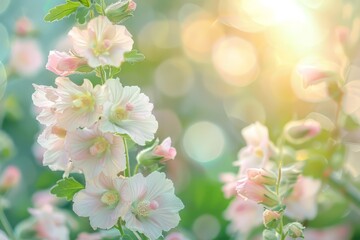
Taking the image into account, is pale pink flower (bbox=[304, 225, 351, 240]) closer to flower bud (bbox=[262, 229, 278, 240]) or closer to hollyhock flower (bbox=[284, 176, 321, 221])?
hollyhock flower (bbox=[284, 176, 321, 221])

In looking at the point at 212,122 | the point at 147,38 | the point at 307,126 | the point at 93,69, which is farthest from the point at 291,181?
the point at 147,38

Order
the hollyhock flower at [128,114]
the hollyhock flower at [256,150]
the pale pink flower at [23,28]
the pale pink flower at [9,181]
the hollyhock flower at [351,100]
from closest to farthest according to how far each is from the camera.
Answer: the hollyhock flower at [128,114], the hollyhock flower at [256,150], the hollyhock flower at [351,100], the pale pink flower at [9,181], the pale pink flower at [23,28]

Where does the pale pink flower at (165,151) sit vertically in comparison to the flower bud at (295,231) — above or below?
above

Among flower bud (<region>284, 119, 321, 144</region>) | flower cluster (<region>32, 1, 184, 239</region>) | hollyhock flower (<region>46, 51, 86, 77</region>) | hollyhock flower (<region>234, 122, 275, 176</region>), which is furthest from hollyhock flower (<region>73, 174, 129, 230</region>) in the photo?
flower bud (<region>284, 119, 321, 144</region>)

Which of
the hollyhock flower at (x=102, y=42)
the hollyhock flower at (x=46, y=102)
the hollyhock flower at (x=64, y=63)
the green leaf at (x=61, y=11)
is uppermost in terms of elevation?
the green leaf at (x=61, y=11)

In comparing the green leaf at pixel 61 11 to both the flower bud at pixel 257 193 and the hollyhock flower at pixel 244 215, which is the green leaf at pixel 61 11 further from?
the hollyhock flower at pixel 244 215

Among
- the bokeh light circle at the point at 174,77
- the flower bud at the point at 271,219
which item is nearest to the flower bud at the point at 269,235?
the flower bud at the point at 271,219

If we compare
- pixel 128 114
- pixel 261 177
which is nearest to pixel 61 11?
pixel 128 114

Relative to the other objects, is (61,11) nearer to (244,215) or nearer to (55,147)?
(55,147)
